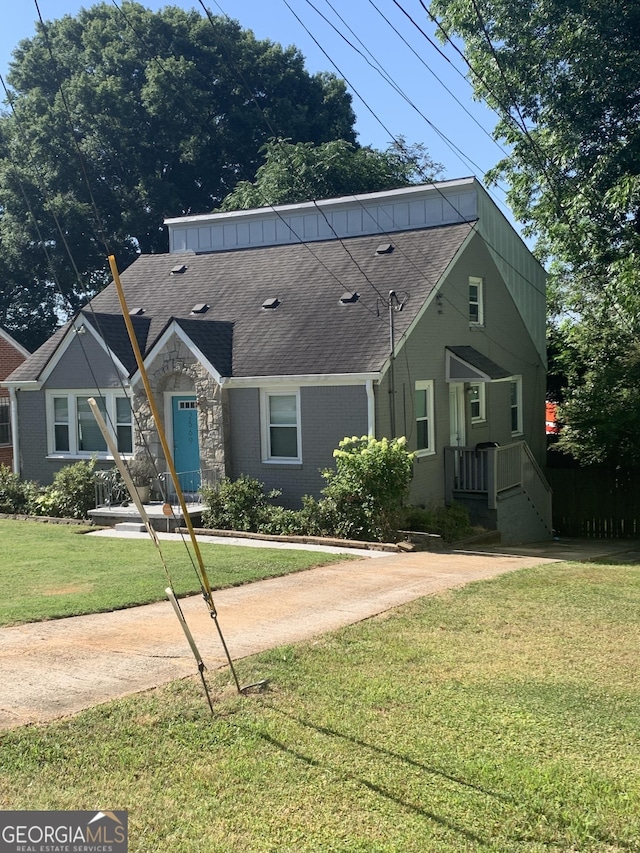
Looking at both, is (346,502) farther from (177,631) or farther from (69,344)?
(69,344)

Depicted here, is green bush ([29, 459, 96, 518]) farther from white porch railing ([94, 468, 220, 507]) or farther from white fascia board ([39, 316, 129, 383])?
white fascia board ([39, 316, 129, 383])

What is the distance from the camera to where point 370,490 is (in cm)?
1717

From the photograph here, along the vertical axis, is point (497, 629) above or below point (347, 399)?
below

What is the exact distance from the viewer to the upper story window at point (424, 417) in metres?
20.1

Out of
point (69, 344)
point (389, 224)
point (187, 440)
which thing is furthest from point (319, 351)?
point (69, 344)

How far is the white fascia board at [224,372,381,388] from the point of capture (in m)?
18.3

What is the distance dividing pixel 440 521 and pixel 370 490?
2.31 m

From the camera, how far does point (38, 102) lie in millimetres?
44375

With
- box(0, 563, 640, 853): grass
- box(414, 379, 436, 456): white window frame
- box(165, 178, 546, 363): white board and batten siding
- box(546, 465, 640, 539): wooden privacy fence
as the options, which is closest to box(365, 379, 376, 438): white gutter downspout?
box(414, 379, 436, 456): white window frame

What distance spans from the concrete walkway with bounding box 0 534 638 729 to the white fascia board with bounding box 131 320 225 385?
6742 mm

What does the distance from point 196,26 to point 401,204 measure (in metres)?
28.2

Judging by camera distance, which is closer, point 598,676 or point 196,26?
point 598,676

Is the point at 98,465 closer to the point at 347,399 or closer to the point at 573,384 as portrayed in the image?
the point at 347,399

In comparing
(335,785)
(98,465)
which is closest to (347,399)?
(98,465)
